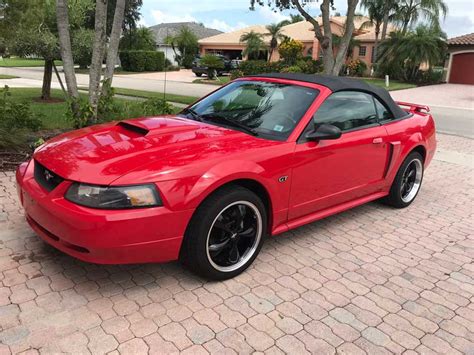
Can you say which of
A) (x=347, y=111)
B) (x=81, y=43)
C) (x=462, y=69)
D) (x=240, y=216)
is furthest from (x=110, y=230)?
(x=462, y=69)

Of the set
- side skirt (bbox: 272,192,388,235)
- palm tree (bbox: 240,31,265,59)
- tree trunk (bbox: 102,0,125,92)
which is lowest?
side skirt (bbox: 272,192,388,235)

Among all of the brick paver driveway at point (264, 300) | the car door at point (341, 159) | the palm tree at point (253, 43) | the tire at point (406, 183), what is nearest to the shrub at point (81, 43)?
the brick paver driveway at point (264, 300)

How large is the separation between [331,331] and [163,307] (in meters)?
1.14

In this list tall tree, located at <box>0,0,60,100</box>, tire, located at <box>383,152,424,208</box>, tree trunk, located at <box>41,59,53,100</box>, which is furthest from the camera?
tree trunk, located at <box>41,59,53,100</box>

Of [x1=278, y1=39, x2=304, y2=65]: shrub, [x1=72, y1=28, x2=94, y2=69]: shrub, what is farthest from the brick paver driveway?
[x1=278, y1=39, x2=304, y2=65]: shrub

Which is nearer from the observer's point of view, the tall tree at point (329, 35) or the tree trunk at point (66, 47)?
the tree trunk at point (66, 47)

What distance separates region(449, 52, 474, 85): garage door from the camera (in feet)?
117

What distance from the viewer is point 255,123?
3852mm

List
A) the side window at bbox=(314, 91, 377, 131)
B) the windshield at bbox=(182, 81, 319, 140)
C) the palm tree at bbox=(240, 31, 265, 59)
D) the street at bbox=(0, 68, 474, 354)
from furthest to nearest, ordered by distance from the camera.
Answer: the palm tree at bbox=(240, 31, 265, 59) < the side window at bbox=(314, 91, 377, 131) < the windshield at bbox=(182, 81, 319, 140) < the street at bbox=(0, 68, 474, 354)

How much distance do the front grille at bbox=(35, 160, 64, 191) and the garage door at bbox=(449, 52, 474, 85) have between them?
39.1 metres

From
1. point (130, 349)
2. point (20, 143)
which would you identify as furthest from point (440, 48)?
point (130, 349)

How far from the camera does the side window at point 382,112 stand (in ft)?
15.3

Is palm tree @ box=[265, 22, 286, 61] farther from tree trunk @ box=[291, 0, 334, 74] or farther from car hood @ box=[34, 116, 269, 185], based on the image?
car hood @ box=[34, 116, 269, 185]

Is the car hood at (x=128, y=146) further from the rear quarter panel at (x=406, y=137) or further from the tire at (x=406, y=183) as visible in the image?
the tire at (x=406, y=183)
